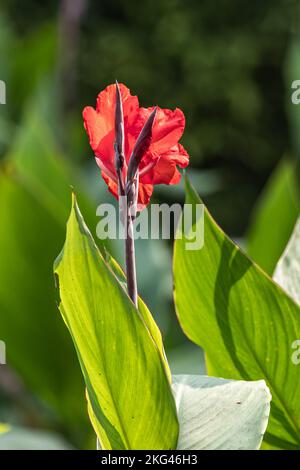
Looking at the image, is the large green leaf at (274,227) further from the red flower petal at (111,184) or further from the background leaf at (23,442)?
the red flower petal at (111,184)

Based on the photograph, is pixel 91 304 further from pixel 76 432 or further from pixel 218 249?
pixel 76 432

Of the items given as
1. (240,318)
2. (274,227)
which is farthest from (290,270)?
(274,227)

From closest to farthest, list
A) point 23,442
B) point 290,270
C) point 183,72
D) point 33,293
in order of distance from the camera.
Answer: point 290,270 < point 23,442 < point 33,293 < point 183,72

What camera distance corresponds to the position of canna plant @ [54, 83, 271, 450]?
0.25 meters

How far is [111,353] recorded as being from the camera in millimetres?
275

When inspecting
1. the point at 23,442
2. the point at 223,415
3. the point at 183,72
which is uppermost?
the point at 183,72

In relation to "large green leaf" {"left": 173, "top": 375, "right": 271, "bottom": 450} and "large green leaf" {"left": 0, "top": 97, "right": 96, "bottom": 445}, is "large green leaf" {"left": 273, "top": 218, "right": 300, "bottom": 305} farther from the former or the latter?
"large green leaf" {"left": 0, "top": 97, "right": 96, "bottom": 445}

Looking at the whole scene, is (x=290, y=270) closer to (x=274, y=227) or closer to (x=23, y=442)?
(x=23, y=442)

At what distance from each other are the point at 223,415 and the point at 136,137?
4.0 inches

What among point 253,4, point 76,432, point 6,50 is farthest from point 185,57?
point 76,432

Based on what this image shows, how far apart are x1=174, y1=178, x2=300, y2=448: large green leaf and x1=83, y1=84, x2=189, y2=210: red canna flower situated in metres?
0.05

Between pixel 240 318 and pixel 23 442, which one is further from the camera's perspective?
pixel 23 442

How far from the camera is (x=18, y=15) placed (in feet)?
13.1
